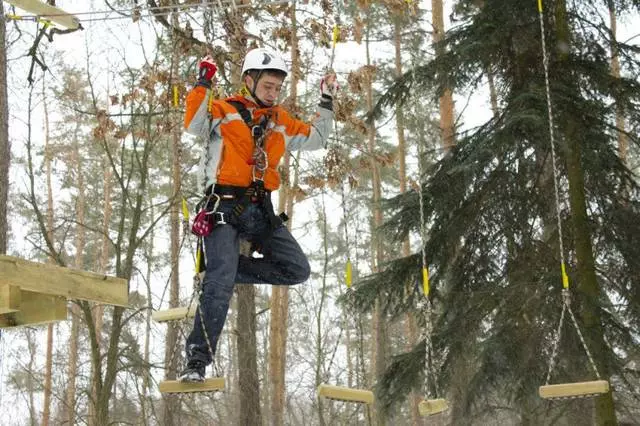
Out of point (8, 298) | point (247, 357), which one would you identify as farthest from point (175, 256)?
point (8, 298)

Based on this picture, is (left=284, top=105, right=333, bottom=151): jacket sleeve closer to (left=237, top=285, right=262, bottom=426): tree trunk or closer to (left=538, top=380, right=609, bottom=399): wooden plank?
(left=538, top=380, right=609, bottom=399): wooden plank

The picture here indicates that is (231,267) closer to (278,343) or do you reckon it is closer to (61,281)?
(61,281)

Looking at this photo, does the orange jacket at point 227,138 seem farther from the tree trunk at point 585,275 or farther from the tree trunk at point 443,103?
the tree trunk at point 443,103

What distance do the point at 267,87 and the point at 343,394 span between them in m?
1.97

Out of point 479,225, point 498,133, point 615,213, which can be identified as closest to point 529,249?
point 479,225

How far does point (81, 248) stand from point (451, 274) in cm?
1764

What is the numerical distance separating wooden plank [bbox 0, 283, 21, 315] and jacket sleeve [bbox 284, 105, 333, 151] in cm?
198

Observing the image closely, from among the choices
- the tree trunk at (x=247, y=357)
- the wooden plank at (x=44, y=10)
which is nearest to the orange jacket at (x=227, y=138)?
the wooden plank at (x=44, y=10)

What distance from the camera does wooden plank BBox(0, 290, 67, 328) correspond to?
14.6 ft

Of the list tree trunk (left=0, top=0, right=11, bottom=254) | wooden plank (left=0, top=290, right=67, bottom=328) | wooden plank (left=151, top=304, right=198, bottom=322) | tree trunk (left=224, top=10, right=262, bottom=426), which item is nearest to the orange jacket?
wooden plank (left=151, top=304, right=198, bottom=322)

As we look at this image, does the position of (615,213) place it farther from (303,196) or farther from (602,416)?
(303,196)

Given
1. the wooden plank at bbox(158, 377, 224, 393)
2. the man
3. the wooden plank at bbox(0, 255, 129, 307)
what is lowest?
the wooden plank at bbox(158, 377, 224, 393)

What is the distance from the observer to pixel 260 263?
491cm

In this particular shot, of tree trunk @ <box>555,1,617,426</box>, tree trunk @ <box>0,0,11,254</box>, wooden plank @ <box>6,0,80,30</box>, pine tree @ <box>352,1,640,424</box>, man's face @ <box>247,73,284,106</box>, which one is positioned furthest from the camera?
pine tree @ <box>352,1,640,424</box>
